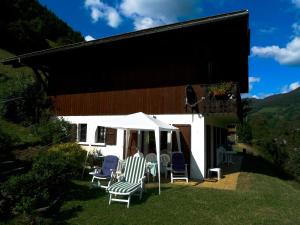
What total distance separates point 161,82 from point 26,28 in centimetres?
2678

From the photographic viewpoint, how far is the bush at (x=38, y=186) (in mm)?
7901

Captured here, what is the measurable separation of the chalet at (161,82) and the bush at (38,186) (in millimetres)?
5773

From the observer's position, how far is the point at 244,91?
81.7 ft

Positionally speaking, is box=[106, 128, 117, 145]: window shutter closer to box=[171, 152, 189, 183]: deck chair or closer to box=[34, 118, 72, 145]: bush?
box=[34, 118, 72, 145]: bush

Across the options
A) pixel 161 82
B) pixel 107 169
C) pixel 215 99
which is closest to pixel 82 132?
pixel 161 82

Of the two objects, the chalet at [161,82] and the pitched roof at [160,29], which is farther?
the chalet at [161,82]

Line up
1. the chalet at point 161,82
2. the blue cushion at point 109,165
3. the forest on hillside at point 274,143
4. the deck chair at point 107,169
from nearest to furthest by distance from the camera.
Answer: the deck chair at point 107,169
the blue cushion at point 109,165
the chalet at point 161,82
the forest on hillside at point 274,143

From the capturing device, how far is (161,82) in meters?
15.2

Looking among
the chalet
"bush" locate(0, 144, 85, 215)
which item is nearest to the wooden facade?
the chalet

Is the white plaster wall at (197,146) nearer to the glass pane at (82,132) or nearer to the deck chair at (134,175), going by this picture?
the deck chair at (134,175)

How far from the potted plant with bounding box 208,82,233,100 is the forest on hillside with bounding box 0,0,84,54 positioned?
2790cm

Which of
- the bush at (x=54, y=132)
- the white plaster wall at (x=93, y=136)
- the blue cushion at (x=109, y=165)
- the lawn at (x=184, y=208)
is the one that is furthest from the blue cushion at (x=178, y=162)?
the bush at (x=54, y=132)

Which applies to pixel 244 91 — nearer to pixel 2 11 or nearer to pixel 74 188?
pixel 74 188

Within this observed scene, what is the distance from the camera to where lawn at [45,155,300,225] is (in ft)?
24.8
